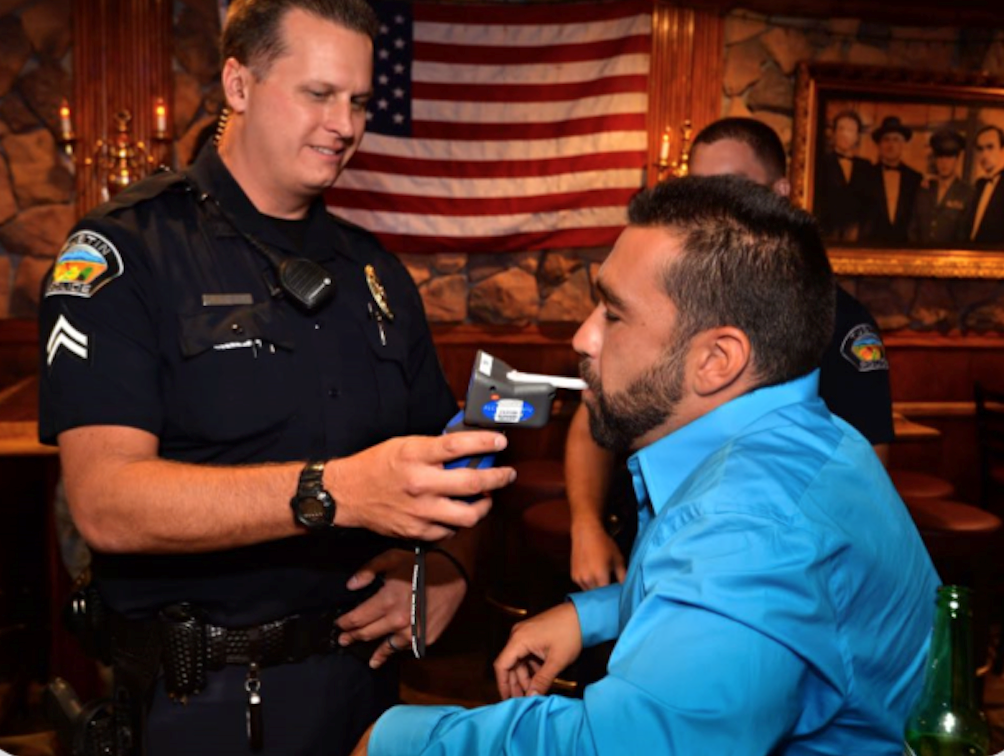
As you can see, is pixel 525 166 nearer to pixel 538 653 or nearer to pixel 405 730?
pixel 538 653

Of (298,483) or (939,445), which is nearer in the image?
(298,483)

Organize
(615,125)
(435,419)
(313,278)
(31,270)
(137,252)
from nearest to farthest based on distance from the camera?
(137,252), (313,278), (435,419), (31,270), (615,125)

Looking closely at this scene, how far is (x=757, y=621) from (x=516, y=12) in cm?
453

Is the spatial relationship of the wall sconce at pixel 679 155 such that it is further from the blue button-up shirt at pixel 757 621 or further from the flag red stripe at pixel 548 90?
the blue button-up shirt at pixel 757 621

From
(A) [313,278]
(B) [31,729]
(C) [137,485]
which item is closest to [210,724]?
(C) [137,485]

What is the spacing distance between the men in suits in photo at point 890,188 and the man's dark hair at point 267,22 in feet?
14.0

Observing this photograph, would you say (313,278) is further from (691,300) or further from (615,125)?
(615,125)

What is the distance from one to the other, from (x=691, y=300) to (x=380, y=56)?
3935mm

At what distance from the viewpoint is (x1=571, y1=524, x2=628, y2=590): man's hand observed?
2.01 m

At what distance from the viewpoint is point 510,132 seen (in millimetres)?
5070

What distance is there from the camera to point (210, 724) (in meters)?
1.58

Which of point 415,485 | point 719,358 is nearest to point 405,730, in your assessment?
point 415,485

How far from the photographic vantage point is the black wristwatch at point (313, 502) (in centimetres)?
133

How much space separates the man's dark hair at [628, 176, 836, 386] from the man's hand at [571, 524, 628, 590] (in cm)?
79
